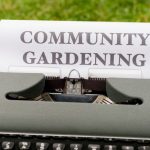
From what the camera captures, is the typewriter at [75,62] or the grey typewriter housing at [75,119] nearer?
the grey typewriter housing at [75,119]

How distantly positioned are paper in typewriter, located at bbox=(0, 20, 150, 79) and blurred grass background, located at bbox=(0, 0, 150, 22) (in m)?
1.87

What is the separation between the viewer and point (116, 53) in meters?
2.46

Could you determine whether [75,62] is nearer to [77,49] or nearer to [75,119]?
[77,49]

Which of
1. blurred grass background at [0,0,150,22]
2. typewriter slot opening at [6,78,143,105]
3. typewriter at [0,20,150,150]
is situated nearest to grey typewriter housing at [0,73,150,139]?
typewriter at [0,20,150,150]

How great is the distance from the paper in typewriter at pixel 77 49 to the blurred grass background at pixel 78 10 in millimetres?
1867

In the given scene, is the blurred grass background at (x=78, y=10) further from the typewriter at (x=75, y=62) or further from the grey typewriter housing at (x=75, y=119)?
the grey typewriter housing at (x=75, y=119)

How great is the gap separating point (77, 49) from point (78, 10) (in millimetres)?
2038

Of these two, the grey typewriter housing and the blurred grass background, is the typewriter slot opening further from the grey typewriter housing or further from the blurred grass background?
the blurred grass background

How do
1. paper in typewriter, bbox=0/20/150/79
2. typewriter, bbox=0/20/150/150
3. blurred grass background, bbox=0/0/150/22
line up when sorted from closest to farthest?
typewriter, bbox=0/20/150/150 → paper in typewriter, bbox=0/20/150/79 → blurred grass background, bbox=0/0/150/22

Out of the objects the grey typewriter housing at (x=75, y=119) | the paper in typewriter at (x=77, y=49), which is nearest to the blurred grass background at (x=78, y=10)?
the paper in typewriter at (x=77, y=49)

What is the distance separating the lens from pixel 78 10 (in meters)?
4.48

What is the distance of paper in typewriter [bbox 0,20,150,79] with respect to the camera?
2.46 metres

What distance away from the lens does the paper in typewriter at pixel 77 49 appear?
246cm

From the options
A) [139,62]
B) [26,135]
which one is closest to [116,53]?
[139,62]
